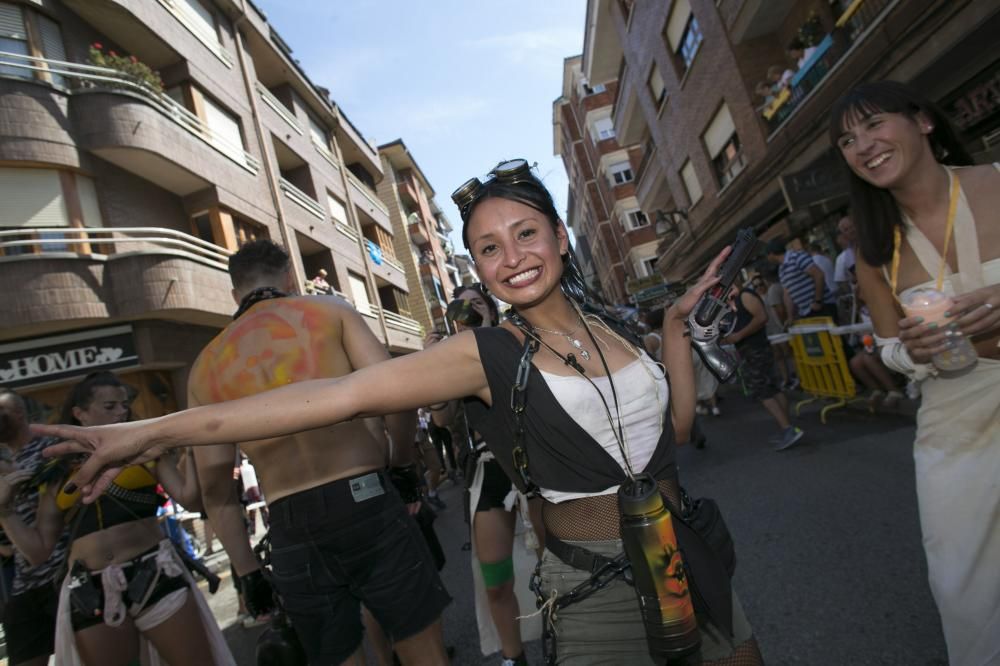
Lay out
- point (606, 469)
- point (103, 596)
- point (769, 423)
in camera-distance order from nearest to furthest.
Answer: point (606, 469)
point (103, 596)
point (769, 423)

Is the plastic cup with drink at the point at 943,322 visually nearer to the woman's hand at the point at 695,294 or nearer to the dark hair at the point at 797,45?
the woman's hand at the point at 695,294

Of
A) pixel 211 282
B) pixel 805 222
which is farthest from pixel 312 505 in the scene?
pixel 805 222

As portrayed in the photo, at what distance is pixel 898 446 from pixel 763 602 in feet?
9.15

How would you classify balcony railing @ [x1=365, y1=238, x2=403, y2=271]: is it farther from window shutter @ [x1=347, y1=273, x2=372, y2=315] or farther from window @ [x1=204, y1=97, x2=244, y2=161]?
window @ [x1=204, y1=97, x2=244, y2=161]

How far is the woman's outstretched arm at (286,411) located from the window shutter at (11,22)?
13.3 m

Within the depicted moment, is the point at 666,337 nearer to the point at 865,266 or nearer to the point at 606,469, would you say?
the point at 606,469

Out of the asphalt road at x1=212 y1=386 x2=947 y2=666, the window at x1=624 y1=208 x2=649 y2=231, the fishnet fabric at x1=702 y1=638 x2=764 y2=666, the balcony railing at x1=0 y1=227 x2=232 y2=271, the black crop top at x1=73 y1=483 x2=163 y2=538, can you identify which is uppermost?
the window at x1=624 y1=208 x2=649 y2=231

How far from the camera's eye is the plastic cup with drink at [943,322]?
1.69 metres

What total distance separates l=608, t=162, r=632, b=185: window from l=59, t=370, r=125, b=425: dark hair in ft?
118

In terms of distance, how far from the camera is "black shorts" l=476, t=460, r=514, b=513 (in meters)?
3.02

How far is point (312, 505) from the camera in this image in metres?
2.26

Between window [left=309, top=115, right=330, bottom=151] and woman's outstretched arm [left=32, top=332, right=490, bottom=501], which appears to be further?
window [left=309, top=115, right=330, bottom=151]

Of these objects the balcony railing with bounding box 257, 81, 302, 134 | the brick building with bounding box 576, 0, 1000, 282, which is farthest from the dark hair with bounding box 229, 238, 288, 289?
the balcony railing with bounding box 257, 81, 302, 134

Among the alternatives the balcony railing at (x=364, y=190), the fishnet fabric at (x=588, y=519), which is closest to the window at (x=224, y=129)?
the balcony railing at (x=364, y=190)
